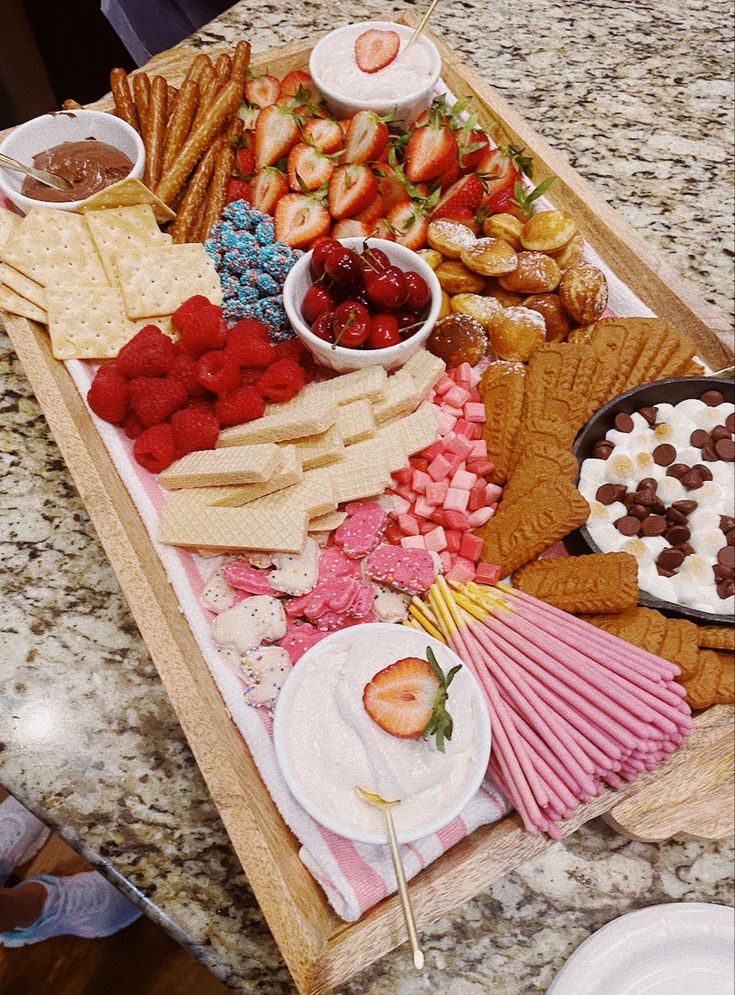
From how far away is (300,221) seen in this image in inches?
55.6

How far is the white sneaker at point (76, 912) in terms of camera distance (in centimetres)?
156

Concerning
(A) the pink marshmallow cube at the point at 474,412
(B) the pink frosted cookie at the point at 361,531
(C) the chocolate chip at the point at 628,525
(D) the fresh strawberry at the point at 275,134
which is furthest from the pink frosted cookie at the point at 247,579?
(D) the fresh strawberry at the point at 275,134

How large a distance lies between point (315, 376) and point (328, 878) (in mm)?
878

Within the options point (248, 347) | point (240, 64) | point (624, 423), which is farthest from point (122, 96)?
point (624, 423)

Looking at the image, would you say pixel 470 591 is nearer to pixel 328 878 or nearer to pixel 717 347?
pixel 328 878

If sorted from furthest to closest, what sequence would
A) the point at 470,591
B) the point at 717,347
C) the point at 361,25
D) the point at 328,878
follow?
the point at 361,25 < the point at 717,347 < the point at 470,591 < the point at 328,878

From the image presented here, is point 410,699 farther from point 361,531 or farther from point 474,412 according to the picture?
point 474,412

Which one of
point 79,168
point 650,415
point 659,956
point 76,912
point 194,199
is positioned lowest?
point 76,912

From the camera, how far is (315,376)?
1.38 m

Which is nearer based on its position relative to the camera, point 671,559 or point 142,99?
point 671,559

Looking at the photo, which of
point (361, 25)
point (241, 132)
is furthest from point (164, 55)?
point (361, 25)

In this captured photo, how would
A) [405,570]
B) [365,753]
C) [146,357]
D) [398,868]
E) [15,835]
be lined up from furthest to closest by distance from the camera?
[15,835]
[146,357]
[405,570]
[365,753]
[398,868]

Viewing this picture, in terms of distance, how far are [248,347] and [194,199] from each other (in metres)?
0.46

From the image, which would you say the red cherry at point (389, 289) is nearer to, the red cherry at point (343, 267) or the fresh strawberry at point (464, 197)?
the red cherry at point (343, 267)
